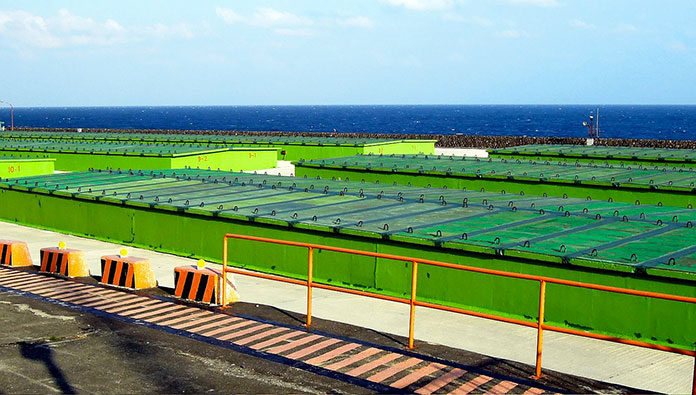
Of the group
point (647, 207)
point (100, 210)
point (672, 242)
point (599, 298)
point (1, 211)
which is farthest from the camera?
point (1, 211)

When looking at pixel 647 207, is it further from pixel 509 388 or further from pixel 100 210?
pixel 100 210

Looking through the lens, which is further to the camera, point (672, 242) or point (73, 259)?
point (73, 259)

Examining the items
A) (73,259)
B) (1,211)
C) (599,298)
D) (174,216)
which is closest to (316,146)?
(1,211)

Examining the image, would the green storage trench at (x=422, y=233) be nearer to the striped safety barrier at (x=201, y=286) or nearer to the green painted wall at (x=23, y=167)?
the striped safety barrier at (x=201, y=286)

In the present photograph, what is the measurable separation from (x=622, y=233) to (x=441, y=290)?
420 cm

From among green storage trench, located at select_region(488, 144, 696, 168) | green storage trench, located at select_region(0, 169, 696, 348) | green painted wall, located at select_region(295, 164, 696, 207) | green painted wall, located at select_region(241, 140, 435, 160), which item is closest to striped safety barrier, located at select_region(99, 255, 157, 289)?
green storage trench, located at select_region(0, 169, 696, 348)

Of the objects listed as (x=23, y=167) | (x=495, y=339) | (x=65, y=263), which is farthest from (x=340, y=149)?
(x=495, y=339)

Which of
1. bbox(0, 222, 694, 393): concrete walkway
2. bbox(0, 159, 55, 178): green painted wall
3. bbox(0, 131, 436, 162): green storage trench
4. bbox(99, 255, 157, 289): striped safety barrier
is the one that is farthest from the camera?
bbox(0, 131, 436, 162): green storage trench

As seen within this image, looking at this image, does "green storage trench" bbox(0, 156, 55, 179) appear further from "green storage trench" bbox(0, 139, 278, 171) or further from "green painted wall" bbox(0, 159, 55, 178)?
"green storage trench" bbox(0, 139, 278, 171)

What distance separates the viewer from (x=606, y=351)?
549 inches

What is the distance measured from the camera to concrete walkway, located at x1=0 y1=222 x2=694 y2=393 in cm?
1270

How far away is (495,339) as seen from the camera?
574 inches

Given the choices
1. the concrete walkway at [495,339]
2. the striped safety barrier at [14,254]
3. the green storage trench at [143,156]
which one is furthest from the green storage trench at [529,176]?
the striped safety barrier at [14,254]

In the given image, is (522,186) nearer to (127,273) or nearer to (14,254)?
(127,273)
